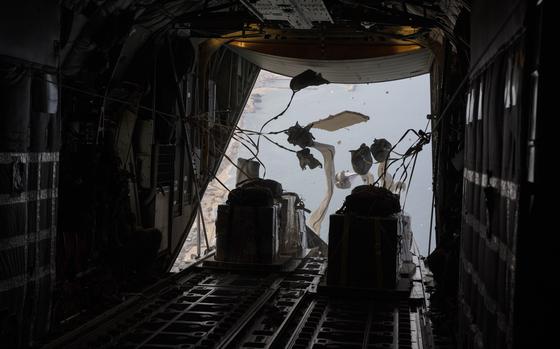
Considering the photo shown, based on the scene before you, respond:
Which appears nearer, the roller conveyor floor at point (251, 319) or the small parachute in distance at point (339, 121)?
the roller conveyor floor at point (251, 319)

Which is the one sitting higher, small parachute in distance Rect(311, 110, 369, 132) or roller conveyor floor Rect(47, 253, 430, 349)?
small parachute in distance Rect(311, 110, 369, 132)

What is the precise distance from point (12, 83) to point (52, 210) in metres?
1.60

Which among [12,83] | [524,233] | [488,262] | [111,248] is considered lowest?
[111,248]

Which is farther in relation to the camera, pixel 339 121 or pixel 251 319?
pixel 339 121

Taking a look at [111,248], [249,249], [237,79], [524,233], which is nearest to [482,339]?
[524,233]

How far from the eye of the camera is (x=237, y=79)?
1493 cm

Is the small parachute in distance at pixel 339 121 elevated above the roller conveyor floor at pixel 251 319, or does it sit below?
above

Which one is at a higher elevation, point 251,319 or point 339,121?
point 339,121

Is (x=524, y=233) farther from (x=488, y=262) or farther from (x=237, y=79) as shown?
(x=237, y=79)

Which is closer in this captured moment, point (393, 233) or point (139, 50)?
point (393, 233)

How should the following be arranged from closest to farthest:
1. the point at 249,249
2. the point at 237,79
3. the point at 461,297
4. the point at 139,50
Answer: the point at 461,297 → the point at 139,50 → the point at 249,249 → the point at 237,79

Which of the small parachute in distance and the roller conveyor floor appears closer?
the roller conveyor floor

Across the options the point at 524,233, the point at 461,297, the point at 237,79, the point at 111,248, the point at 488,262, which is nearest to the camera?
the point at 524,233

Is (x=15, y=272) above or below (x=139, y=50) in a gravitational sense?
below
